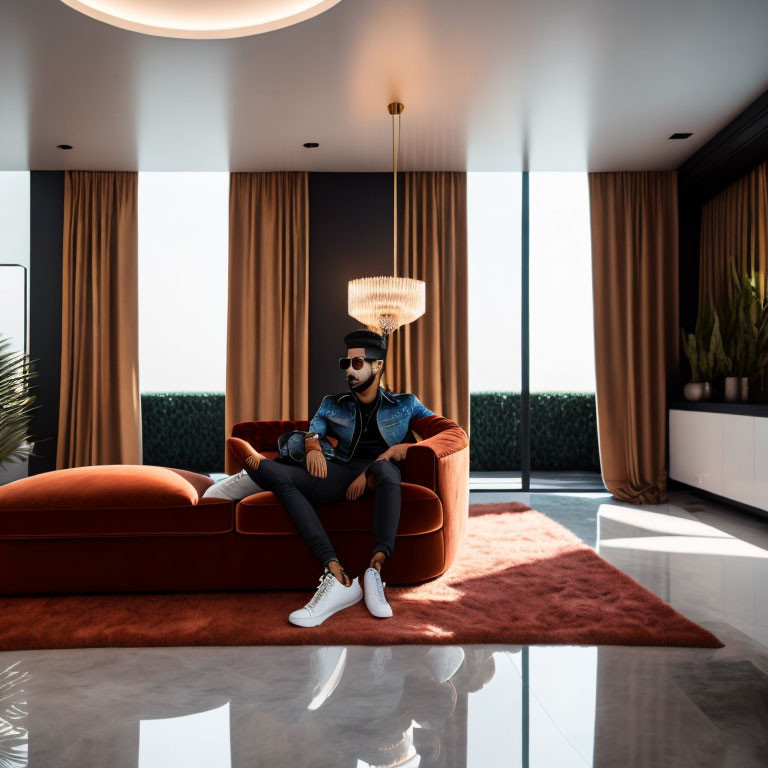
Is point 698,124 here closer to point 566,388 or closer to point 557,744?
point 566,388

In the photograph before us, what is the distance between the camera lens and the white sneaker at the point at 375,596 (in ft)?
7.61

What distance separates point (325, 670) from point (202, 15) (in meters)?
2.73

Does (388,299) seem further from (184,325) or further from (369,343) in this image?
(184,325)

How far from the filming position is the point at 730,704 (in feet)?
5.53

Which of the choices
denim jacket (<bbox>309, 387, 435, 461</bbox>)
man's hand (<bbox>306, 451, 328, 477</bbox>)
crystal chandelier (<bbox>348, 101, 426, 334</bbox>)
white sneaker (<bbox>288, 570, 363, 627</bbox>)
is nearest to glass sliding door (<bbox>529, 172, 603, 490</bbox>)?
crystal chandelier (<bbox>348, 101, 426, 334</bbox>)

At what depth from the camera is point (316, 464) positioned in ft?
8.59

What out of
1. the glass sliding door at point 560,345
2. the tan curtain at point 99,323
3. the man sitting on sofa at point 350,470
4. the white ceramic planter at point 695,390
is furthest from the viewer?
Answer: the glass sliding door at point 560,345

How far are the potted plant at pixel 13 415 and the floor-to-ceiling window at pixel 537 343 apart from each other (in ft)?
12.9

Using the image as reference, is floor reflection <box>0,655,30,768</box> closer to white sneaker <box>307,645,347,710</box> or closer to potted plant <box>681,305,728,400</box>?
white sneaker <box>307,645,347,710</box>

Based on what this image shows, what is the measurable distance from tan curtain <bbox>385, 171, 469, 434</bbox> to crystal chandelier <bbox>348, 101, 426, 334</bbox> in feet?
3.22

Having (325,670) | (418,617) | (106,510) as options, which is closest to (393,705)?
(325,670)

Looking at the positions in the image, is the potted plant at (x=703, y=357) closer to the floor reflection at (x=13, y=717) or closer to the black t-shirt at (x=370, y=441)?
the black t-shirt at (x=370, y=441)

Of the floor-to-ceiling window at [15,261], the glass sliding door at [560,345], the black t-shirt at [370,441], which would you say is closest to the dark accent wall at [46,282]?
the floor-to-ceiling window at [15,261]

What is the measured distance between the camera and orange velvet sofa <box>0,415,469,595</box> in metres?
Result: 2.54
